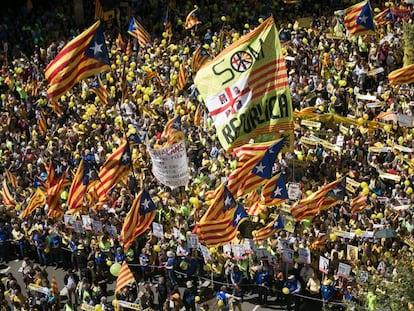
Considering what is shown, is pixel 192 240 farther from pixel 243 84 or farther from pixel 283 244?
pixel 243 84

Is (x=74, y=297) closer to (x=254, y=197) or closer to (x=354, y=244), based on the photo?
(x=254, y=197)

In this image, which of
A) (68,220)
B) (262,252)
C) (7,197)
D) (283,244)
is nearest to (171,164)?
(262,252)

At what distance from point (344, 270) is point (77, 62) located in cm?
810

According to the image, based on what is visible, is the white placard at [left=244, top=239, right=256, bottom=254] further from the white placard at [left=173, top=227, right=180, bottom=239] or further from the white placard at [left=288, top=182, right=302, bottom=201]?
the white placard at [left=173, top=227, right=180, bottom=239]

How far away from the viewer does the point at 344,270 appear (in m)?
20.2

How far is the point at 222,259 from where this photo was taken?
22.6 meters

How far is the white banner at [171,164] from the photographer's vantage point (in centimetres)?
2194

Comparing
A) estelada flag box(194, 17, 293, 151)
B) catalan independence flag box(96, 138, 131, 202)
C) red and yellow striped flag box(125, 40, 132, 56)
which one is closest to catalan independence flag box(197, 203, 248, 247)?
estelada flag box(194, 17, 293, 151)

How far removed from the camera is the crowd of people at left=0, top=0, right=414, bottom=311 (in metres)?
21.4

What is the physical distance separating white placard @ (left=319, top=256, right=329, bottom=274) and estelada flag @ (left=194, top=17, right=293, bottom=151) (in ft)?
13.7

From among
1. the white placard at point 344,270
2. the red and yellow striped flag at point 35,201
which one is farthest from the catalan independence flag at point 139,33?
the white placard at point 344,270

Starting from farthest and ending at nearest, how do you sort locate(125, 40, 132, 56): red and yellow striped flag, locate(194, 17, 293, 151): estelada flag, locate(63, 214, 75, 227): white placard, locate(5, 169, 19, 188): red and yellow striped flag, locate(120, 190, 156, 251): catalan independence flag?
locate(125, 40, 132, 56): red and yellow striped flag → locate(5, 169, 19, 188): red and yellow striped flag → locate(63, 214, 75, 227): white placard → locate(120, 190, 156, 251): catalan independence flag → locate(194, 17, 293, 151): estelada flag

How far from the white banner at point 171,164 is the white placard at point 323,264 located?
418cm

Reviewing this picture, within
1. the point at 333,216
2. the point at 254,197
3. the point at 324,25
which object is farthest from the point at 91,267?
the point at 324,25
